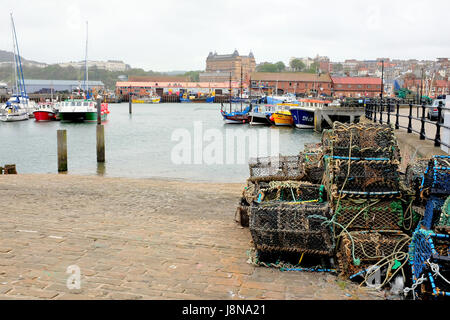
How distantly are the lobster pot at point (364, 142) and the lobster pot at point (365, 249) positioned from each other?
0.98 meters

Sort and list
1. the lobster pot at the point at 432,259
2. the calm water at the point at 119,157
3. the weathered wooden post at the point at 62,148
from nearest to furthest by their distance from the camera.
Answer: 1. the lobster pot at the point at 432,259
2. the weathered wooden post at the point at 62,148
3. the calm water at the point at 119,157

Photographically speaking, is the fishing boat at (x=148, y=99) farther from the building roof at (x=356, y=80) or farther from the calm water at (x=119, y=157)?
the calm water at (x=119, y=157)

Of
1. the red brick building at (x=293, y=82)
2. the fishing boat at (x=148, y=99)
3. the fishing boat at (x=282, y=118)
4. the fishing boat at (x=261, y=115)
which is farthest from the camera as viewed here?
the fishing boat at (x=148, y=99)

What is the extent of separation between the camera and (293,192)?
18.6ft

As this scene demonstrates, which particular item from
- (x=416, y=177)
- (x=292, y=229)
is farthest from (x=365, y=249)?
(x=416, y=177)

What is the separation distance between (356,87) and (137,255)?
129 metres

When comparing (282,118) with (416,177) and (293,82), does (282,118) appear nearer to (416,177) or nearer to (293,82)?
(416,177)

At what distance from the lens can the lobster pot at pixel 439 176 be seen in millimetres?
4312

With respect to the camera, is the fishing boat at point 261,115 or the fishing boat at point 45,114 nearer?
the fishing boat at point 261,115

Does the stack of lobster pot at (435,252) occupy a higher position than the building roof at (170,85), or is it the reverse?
the building roof at (170,85)

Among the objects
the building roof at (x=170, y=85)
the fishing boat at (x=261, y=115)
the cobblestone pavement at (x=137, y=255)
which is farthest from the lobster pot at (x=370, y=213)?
the building roof at (x=170, y=85)

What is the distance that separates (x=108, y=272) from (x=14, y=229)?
2191mm
